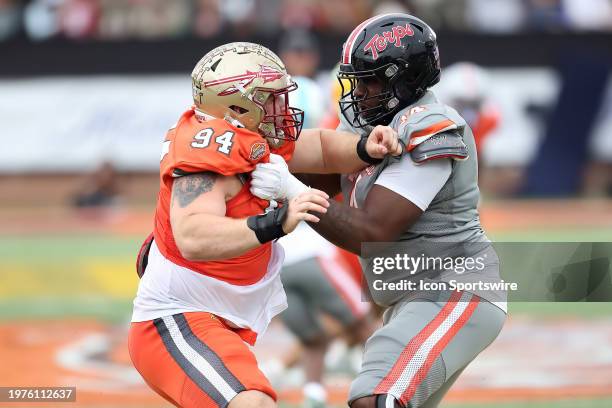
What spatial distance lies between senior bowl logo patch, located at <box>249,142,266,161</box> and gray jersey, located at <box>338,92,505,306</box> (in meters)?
0.52

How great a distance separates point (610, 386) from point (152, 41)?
1159 cm

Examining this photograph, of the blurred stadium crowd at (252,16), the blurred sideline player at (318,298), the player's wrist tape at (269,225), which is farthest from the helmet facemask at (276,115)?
the blurred stadium crowd at (252,16)

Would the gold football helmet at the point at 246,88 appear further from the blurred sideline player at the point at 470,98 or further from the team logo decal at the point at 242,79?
the blurred sideline player at the point at 470,98

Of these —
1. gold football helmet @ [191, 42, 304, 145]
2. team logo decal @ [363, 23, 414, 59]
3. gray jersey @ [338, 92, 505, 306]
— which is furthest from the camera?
team logo decal @ [363, 23, 414, 59]

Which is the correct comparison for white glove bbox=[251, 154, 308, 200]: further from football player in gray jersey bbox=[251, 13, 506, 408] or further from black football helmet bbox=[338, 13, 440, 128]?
black football helmet bbox=[338, 13, 440, 128]

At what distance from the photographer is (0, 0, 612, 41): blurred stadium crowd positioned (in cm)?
1752

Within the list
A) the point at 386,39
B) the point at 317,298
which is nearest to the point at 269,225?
the point at 386,39

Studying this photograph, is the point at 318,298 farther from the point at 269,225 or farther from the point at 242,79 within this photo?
the point at 269,225

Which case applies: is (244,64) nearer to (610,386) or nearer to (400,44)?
(400,44)

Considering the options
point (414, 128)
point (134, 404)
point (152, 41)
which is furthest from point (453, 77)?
point (152, 41)

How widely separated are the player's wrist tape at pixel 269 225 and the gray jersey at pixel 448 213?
2.00 ft

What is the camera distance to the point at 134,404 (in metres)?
6.95

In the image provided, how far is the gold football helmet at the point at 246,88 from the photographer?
14.9ft

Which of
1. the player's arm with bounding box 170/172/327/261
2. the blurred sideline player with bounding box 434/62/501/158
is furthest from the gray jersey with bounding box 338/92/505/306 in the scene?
the blurred sideline player with bounding box 434/62/501/158
